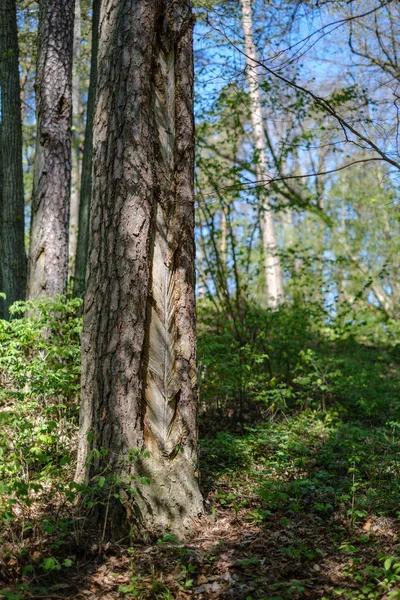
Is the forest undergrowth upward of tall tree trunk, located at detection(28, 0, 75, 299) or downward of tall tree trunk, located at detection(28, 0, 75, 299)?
downward

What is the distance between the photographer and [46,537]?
11.5 feet

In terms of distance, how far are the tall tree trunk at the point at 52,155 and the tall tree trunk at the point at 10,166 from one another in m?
0.97

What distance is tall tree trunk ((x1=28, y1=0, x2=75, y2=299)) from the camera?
23.0 feet

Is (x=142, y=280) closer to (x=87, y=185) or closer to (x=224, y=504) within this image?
(x=224, y=504)

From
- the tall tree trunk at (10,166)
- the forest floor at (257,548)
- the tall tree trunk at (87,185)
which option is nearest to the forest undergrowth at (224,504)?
the forest floor at (257,548)

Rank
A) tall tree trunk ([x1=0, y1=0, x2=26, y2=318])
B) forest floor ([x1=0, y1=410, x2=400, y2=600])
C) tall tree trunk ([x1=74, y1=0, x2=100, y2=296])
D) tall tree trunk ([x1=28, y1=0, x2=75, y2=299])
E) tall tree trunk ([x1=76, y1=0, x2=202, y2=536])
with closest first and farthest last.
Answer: forest floor ([x1=0, y1=410, x2=400, y2=600]) → tall tree trunk ([x1=76, y1=0, x2=202, y2=536]) → tall tree trunk ([x1=28, y1=0, x2=75, y2=299]) → tall tree trunk ([x1=0, y1=0, x2=26, y2=318]) → tall tree trunk ([x1=74, y1=0, x2=100, y2=296])

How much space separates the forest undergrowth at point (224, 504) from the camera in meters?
3.26

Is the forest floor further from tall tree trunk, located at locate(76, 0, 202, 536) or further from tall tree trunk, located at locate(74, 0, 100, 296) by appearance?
tall tree trunk, located at locate(74, 0, 100, 296)

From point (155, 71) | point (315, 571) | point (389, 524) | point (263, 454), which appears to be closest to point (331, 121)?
point (155, 71)

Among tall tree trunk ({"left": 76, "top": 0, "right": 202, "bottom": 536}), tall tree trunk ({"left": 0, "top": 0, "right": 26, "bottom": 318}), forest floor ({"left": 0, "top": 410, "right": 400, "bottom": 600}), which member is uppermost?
tall tree trunk ({"left": 0, "top": 0, "right": 26, "bottom": 318})

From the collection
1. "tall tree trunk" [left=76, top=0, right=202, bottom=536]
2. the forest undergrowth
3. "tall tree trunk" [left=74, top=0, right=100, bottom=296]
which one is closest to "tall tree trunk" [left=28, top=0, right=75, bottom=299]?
the forest undergrowth

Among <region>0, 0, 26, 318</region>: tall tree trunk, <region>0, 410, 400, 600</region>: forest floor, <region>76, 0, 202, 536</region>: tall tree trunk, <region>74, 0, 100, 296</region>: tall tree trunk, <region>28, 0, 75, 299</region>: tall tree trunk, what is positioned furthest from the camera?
<region>74, 0, 100, 296</region>: tall tree trunk

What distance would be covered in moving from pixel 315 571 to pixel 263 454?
204 cm

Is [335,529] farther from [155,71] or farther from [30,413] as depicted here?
[155,71]
